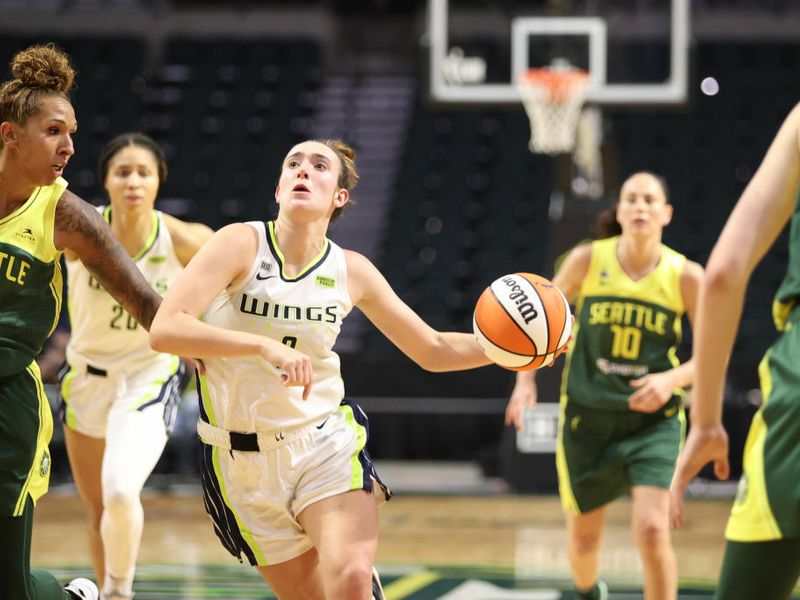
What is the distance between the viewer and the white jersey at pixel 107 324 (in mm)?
4996

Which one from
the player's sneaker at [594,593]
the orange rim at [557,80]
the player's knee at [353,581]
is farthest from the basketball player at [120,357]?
the orange rim at [557,80]

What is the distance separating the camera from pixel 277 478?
3467 mm

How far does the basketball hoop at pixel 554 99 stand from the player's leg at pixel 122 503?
23.1ft

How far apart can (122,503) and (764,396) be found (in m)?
2.91

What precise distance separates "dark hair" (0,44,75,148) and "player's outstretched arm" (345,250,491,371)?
39.3 inches

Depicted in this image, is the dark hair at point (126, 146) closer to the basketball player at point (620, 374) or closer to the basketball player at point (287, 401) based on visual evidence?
the basketball player at point (287, 401)

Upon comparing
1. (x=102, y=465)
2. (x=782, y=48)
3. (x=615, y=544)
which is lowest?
(x=615, y=544)

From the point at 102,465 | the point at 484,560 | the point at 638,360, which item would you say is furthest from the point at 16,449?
the point at 484,560

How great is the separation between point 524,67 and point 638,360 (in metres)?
6.58

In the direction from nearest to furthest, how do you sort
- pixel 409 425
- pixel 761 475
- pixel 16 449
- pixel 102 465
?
pixel 761 475 < pixel 16 449 < pixel 102 465 < pixel 409 425

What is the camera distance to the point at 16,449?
126 inches

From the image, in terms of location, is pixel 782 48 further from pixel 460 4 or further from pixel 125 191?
pixel 125 191

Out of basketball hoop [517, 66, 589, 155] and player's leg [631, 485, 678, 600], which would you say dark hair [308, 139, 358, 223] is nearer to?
player's leg [631, 485, 678, 600]

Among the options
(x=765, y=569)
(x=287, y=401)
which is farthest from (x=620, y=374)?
(x=765, y=569)
